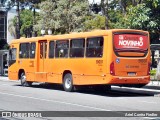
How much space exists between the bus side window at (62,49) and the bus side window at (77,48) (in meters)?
0.54

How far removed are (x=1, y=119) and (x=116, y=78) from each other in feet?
29.0

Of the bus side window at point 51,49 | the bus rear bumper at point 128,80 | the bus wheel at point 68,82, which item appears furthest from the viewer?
the bus side window at point 51,49

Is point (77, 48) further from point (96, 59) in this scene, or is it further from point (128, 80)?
point (128, 80)

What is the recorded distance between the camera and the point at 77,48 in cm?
2188

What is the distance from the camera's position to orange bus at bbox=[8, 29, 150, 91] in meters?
19.8

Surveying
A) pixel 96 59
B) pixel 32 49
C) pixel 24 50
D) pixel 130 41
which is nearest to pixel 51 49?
pixel 32 49

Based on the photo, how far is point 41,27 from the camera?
144 feet

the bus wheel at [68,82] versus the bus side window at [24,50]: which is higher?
the bus side window at [24,50]

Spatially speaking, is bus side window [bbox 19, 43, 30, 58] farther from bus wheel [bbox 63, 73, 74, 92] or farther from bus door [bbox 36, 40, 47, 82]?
bus wheel [bbox 63, 73, 74, 92]

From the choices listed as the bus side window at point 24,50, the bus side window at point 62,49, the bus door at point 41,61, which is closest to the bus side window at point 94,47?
the bus side window at point 62,49

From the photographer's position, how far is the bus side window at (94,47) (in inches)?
794

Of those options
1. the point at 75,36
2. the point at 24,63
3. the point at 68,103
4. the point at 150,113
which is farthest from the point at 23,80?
the point at 150,113

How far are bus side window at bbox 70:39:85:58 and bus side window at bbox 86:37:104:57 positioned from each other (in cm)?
55

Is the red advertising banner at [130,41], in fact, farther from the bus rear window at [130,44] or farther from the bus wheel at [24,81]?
the bus wheel at [24,81]
